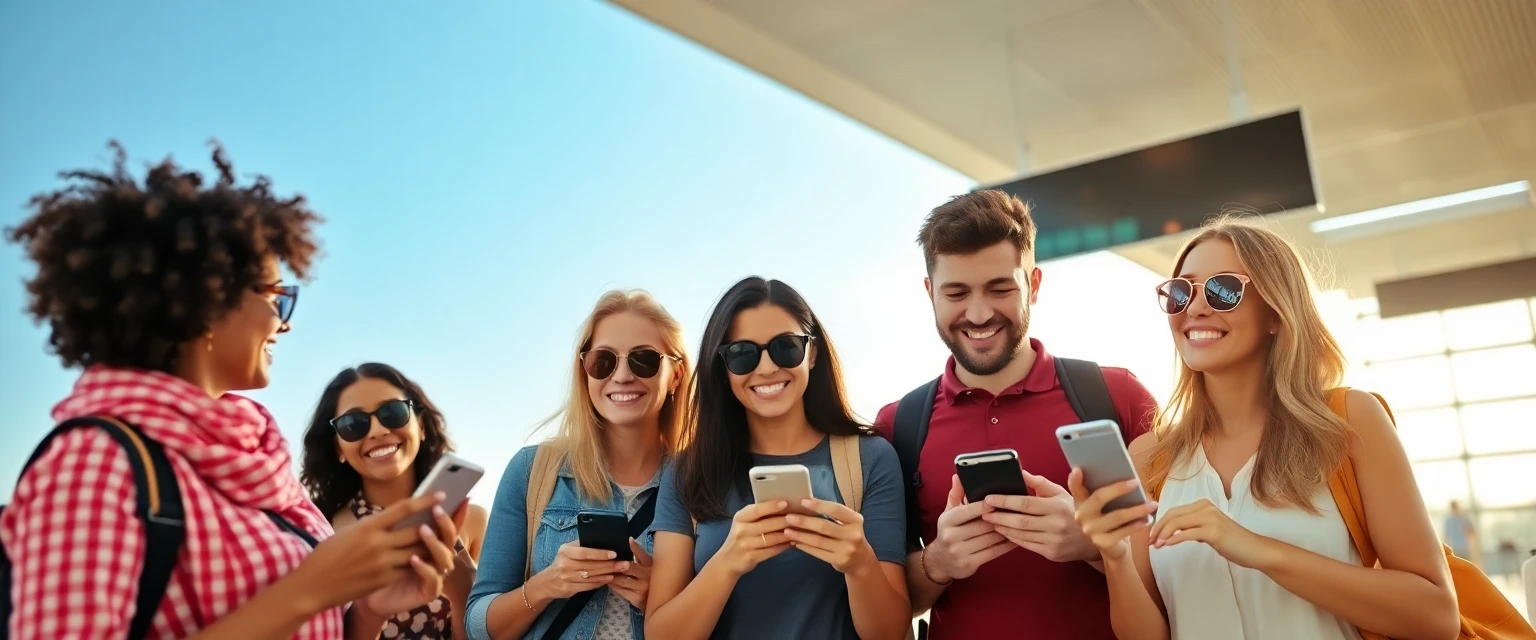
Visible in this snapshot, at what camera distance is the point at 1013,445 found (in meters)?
2.94

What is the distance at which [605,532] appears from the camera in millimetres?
2629

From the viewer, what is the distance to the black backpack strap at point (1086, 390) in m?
2.96

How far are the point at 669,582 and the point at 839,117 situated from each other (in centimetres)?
578

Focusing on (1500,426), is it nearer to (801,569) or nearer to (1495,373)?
(1495,373)

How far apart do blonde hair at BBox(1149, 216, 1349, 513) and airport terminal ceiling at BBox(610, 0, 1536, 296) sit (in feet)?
12.9

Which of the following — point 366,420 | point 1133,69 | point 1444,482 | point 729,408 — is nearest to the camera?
point 729,408

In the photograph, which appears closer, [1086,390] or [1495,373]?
[1086,390]

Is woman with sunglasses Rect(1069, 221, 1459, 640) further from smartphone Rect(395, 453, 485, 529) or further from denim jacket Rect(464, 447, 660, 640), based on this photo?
denim jacket Rect(464, 447, 660, 640)

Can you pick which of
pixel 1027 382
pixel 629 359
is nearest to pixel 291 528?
pixel 629 359


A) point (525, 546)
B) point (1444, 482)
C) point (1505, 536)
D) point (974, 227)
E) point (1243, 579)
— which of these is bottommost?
point (1505, 536)

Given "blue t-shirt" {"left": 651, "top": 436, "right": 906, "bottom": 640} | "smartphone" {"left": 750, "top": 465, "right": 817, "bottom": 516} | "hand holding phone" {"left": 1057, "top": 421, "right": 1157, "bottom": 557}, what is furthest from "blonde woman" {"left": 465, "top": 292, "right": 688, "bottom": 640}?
"hand holding phone" {"left": 1057, "top": 421, "right": 1157, "bottom": 557}

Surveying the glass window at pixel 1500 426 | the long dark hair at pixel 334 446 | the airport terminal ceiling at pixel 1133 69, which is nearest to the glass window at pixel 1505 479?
the glass window at pixel 1500 426

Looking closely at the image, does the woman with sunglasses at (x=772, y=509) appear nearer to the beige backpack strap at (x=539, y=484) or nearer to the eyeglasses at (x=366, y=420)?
the beige backpack strap at (x=539, y=484)

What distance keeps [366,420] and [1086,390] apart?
2.42 metres
